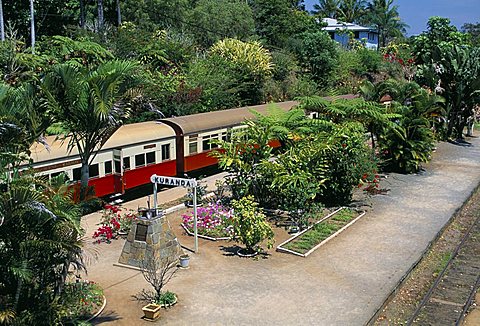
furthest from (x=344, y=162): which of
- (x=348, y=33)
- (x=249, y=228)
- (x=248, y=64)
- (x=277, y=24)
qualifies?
(x=348, y=33)

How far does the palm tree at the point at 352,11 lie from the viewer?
9469 cm

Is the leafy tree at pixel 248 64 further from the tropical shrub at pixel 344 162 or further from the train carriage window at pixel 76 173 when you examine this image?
the train carriage window at pixel 76 173

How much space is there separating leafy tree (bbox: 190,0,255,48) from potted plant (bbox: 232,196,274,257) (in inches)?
1480

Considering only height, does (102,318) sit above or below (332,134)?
below

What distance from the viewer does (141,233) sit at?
45.7 feet

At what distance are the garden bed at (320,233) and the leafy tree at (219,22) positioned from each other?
112 feet

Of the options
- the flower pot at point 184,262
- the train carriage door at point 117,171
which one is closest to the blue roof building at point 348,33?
the train carriage door at point 117,171

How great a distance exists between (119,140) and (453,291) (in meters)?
11.5

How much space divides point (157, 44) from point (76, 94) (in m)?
22.1

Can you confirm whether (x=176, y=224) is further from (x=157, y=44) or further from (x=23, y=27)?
(x=23, y=27)

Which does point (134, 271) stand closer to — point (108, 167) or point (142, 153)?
point (108, 167)

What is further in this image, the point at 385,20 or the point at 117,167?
the point at 385,20

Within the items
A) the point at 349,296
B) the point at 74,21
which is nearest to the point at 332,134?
the point at 349,296

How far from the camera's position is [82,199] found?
35.4 feet
